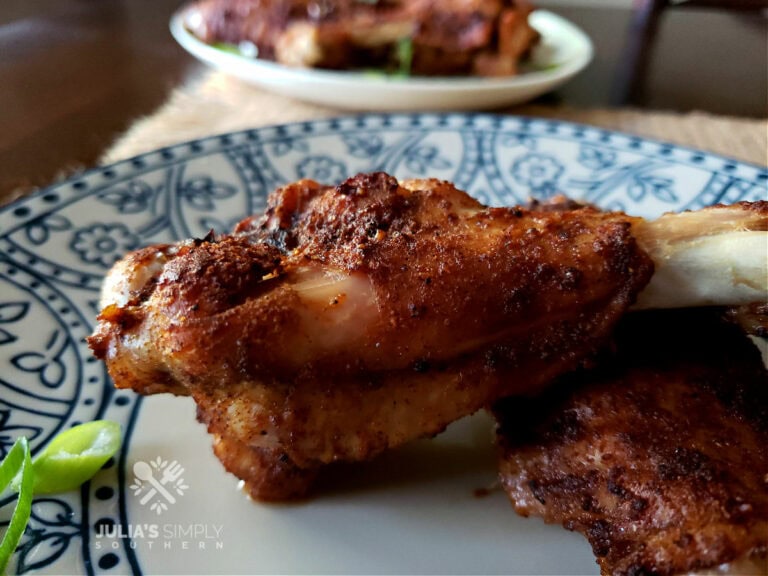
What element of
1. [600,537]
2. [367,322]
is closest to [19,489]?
[367,322]

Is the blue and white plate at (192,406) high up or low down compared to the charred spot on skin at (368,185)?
down

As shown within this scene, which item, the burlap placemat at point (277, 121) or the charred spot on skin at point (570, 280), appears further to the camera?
the burlap placemat at point (277, 121)

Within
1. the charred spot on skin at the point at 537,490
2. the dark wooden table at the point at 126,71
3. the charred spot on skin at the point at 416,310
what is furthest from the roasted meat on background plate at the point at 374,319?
the dark wooden table at the point at 126,71

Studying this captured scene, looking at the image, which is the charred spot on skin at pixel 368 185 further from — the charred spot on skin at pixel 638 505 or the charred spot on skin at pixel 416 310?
the charred spot on skin at pixel 638 505

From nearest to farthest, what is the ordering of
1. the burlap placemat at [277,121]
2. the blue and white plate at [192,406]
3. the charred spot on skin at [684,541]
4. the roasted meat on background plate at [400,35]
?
the charred spot on skin at [684,541], the blue and white plate at [192,406], the burlap placemat at [277,121], the roasted meat on background plate at [400,35]

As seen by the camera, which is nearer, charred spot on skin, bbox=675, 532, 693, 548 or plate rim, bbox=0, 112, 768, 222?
charred spot on skin, bbox=675, 532, 693, 548

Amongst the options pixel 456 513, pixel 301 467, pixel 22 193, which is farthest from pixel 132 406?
pixel 22 193

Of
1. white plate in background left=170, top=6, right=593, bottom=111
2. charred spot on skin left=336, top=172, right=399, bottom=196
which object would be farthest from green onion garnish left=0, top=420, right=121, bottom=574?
white plate in background left=170, top=6, right=593, bottom=111

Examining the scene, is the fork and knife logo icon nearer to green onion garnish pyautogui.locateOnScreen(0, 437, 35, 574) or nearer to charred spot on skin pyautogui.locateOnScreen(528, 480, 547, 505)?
green onion garnish pyautogui.locateOnScreen(0, 437, 35, 574)
